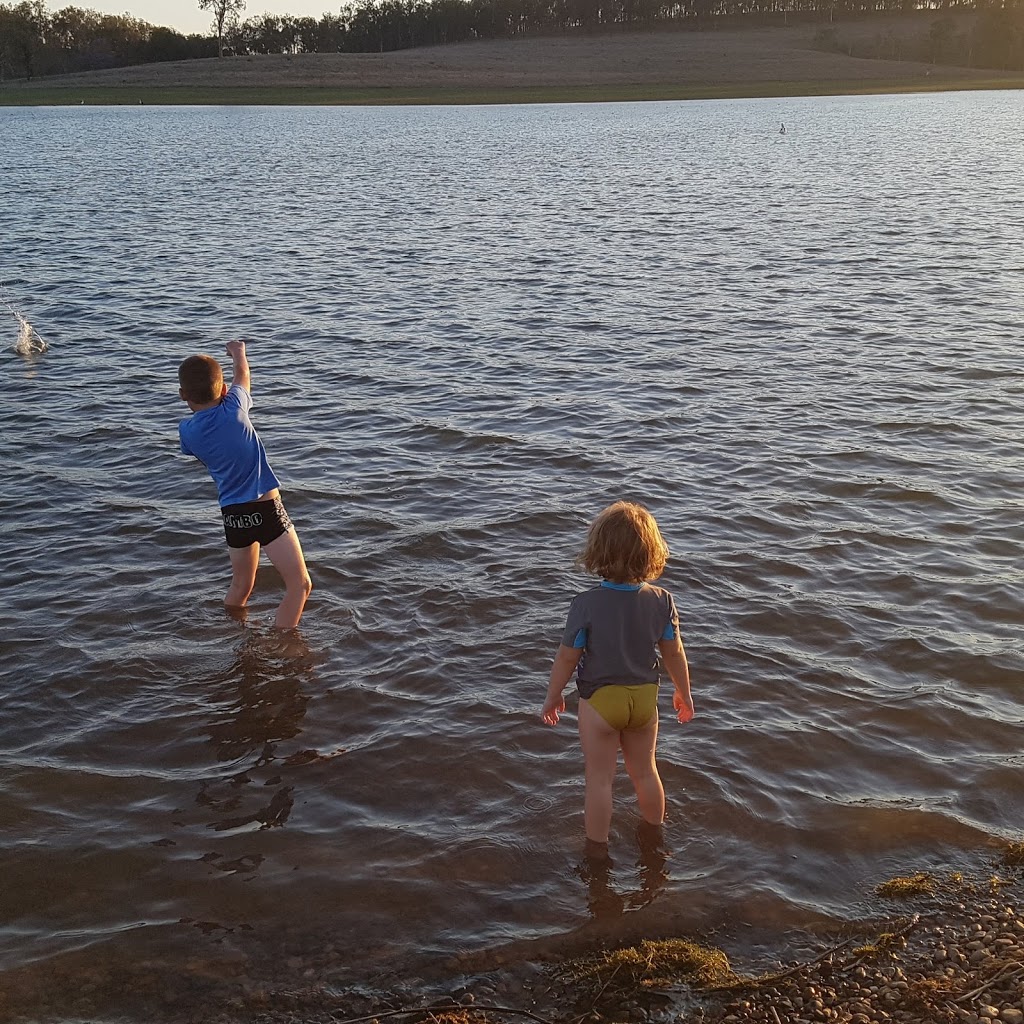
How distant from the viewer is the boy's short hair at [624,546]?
5.06m

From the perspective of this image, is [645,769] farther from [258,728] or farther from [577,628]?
[258,728]

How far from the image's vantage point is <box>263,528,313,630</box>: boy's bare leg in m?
7.91

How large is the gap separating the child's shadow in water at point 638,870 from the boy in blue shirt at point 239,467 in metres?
3.41

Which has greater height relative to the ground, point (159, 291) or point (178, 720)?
point (159, 291)

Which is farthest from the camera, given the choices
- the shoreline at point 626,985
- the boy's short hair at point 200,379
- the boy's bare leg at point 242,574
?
the boy's bare leg at point 242,574

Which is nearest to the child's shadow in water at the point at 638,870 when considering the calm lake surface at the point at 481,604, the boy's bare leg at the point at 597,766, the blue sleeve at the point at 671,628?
the calm lake surface at the point at 481,604

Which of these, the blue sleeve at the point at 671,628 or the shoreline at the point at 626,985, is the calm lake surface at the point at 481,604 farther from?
the blue sleeve at the point at 671,628

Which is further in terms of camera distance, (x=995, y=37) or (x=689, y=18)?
(x=689, y=18)

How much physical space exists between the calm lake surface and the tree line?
404 ft

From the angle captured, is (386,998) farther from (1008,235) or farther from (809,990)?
(1008,235)

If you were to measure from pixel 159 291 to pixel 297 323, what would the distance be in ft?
14.2

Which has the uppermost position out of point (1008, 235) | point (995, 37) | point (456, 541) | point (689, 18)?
point (689, 18)

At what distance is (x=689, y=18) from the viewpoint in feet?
537

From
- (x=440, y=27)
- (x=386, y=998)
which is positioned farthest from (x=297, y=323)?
(x=440, y=27)
